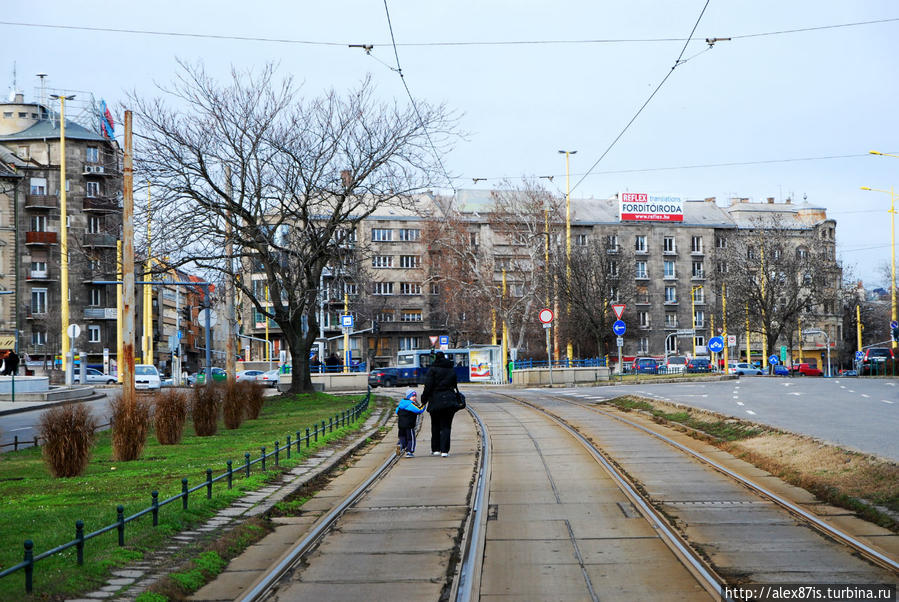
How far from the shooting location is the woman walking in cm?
1747

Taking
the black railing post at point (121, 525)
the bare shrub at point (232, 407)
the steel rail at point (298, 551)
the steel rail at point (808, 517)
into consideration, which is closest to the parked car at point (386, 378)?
the bare shrub at point (232, 407)

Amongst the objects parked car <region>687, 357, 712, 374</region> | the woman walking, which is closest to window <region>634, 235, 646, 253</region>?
parked car <region>687, 357, 712, 374</region>

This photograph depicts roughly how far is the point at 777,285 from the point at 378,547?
218 ft

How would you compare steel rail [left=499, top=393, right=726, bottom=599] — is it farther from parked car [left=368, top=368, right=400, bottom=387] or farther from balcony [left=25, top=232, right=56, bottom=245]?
balcony [left=25, top=232, right=56, bottom=245]

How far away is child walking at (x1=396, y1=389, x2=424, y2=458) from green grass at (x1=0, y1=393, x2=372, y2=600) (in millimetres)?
1925

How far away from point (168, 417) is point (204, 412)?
2.26 meters

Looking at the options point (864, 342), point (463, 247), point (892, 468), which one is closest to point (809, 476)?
point (892, 468)

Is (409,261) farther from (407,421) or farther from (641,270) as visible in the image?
(407,421)

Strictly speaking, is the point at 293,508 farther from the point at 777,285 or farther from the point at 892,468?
the point at 777,285

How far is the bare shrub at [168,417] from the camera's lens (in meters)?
21.2

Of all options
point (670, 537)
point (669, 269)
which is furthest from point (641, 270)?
point (670, 537)

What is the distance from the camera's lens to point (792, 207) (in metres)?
103

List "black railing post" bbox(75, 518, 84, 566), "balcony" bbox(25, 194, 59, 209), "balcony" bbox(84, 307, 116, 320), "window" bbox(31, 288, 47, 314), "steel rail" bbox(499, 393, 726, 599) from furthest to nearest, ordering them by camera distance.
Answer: "balcony" bbox(84, 307, 116, 320)
"balcony" bbox(25, 194, 59, 209)
"window" bbox(31, 288, 47, 314)
"black railing post" bbox(75, 518, 84, 566)
"steel rail" bbox(499, 393, 726, 599)

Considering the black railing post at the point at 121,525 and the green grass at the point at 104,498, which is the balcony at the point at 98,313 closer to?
the green grass at the point at 104,498
